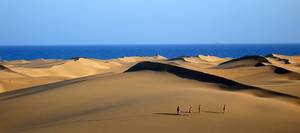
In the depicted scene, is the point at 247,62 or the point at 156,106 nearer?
the point at 156,106

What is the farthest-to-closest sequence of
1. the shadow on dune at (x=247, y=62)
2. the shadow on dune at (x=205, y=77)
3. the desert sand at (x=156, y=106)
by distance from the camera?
the shadow on dune at (x=247, y=62) < the shadow on dune at (x=205, y=77) < the desert sand at (x=156, y=106)

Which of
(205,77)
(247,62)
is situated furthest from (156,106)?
(247,62)

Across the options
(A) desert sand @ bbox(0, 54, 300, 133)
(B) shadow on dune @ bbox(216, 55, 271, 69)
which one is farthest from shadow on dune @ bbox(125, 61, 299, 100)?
(B) shadow on dune @ bbox(216, 55, 271, 69)

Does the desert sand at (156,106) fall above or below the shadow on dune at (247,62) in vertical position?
above

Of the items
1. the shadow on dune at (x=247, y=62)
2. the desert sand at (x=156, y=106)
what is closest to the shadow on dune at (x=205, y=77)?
the desert sand at (x=156, y=106)

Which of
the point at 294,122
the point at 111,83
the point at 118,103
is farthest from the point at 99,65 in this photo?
the point at 294,122

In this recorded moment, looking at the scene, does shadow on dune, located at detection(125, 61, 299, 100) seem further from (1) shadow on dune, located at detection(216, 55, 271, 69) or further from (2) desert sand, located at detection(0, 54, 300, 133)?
(1) shadow on dune, located at detection(216, 55, 271, 69)

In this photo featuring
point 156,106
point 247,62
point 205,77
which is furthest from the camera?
point 247,62

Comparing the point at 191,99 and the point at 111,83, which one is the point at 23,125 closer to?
the point at 191,99

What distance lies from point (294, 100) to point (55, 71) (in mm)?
34702

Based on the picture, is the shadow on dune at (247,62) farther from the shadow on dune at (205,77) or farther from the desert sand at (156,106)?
the desert sand at (156,106)

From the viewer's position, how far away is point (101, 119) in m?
14.1

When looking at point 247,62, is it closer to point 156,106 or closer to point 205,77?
point 205,77

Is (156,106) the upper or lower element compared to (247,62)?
upper
